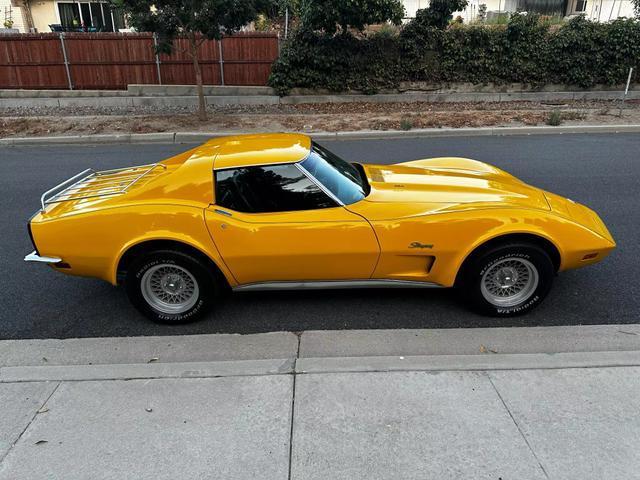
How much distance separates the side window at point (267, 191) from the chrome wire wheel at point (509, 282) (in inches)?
50.9

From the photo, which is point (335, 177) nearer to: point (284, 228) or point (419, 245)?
point (284, 228)

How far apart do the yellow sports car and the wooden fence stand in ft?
44.6

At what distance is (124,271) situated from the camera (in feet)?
11.5

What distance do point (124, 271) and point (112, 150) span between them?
811 cm

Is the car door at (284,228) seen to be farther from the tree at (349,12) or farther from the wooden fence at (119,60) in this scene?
the wooden fence at (119,60)

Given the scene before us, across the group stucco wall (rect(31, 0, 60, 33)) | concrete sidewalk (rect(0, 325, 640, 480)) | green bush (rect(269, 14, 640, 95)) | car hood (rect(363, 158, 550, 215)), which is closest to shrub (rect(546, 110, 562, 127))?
green bush (rect(269, 14, 640, 95))

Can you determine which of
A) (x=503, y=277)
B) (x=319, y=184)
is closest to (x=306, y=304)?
(x=319, y=184)

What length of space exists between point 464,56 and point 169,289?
14.8 meters

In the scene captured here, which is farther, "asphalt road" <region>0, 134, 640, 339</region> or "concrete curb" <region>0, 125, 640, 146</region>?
"concrete curb" <region>0, 125, 640, 146</region>

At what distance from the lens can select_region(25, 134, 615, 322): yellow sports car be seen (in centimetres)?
336

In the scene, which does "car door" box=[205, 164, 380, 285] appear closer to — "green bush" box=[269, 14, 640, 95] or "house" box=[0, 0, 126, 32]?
"green bush" box=[269, 14, 640, 95]

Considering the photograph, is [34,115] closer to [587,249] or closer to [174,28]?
[174,28]

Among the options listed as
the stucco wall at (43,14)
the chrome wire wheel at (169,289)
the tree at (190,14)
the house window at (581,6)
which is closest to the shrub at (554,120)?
the tree at (190,14)

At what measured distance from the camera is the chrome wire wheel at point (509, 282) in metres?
3.47
